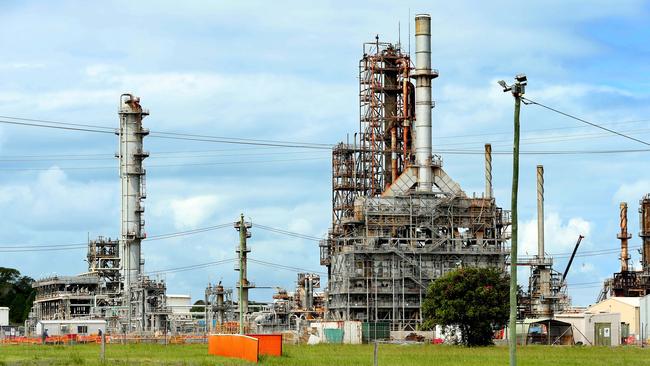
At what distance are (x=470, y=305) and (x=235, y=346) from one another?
37.2 meters

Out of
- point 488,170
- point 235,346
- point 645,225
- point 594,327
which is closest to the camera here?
point 235,346

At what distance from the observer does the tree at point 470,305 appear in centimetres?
9625

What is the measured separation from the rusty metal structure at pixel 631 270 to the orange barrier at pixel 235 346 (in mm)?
96036

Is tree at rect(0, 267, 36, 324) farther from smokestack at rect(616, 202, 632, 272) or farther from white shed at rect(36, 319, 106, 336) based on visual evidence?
smokestack at rect(616, 202, 632, 272)

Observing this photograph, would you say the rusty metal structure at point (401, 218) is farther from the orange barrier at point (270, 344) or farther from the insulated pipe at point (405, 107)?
the orange barrier at point (270, 344)

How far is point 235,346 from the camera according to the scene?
62781 millimetres

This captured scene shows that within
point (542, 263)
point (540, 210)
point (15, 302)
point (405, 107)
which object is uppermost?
point (405, 107)

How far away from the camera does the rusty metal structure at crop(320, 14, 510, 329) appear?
4909 inches

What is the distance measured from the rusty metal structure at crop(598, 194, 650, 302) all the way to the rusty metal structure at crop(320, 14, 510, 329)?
110ft

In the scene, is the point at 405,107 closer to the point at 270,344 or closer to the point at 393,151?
the point at 393,151

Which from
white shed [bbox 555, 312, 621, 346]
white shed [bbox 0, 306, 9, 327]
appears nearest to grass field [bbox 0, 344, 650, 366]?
white shed [bbox 555, 312, 621, 346]

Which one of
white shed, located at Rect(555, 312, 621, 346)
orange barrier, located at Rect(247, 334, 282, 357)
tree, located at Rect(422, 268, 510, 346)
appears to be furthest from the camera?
white shed, located at Rect(555, 312, 621, 346)

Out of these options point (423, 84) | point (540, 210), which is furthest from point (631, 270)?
point (423, 84)

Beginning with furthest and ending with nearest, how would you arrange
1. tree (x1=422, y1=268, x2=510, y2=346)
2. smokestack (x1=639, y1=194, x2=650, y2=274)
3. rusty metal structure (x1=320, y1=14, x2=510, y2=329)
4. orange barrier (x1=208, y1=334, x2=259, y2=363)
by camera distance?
smokestack (x1=639, y1=194, x2=650, y2=274) → rusty metal structure (x1=320, y1=14, x2=510, y2=329) → tree (x1=422, y1=268, x2=510, y2=346) → orange barrier (x1=208, y1=334, x2=259, y2=363)
